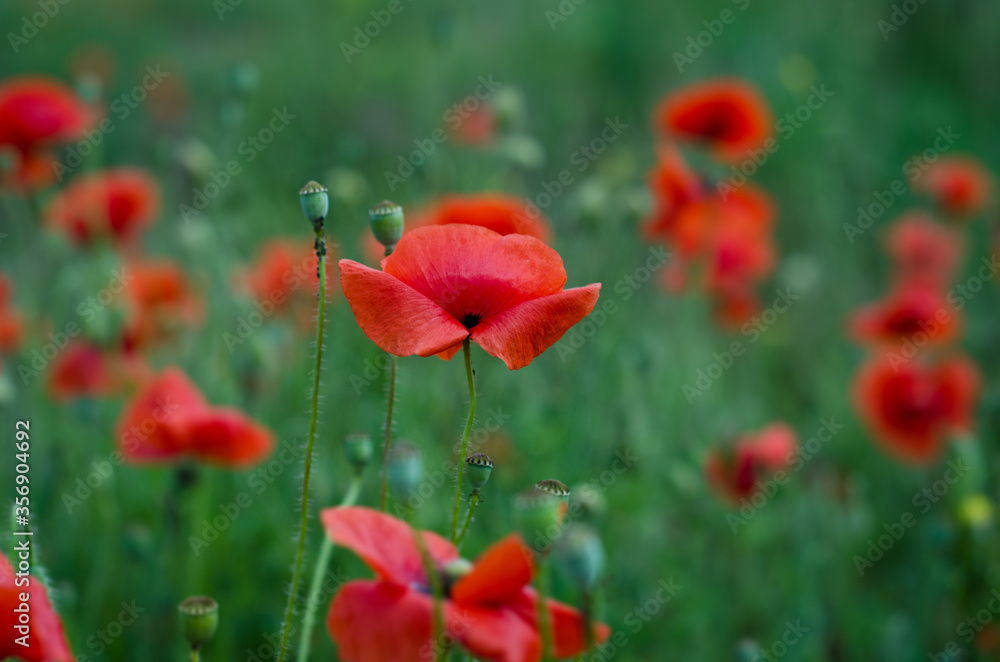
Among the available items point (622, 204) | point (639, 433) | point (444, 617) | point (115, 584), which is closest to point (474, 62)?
point (622, 204)

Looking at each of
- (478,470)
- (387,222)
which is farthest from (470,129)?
(478,470)

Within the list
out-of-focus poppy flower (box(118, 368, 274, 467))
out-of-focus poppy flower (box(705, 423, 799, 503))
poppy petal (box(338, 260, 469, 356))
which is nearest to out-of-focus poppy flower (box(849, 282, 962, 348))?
out-of-focus poppy flower (box(705, 423, 799, 503))

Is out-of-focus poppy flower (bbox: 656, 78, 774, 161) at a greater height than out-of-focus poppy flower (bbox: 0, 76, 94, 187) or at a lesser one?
greater

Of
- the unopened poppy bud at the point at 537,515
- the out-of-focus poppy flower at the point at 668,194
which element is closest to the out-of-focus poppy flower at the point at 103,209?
the out-of-focus poppy flower at the point at 668,194

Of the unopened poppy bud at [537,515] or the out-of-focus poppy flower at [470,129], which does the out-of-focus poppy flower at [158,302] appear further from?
the unopened poppy bud at [537,515]

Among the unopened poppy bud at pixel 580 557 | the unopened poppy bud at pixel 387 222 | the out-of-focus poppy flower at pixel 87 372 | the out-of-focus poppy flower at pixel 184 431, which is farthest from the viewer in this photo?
the out-of-focus poppy flower at pixel 87 372

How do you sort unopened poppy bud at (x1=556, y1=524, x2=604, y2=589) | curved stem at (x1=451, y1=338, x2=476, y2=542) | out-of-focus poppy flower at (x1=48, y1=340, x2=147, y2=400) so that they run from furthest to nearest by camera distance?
1. out-of-focus poppy flower at (x1=48, y1=340, x2=147, y2=400)
2. curved stem at (x1=451, y1=338, x2=476, y2=542)
3. unopened poppy bud at (x1=556, y1=524, x2=604, y2=589)

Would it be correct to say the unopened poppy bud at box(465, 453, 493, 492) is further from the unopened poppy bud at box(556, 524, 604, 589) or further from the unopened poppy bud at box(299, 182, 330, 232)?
the unopened poppy bud at box(299, 182, 330, 232)
